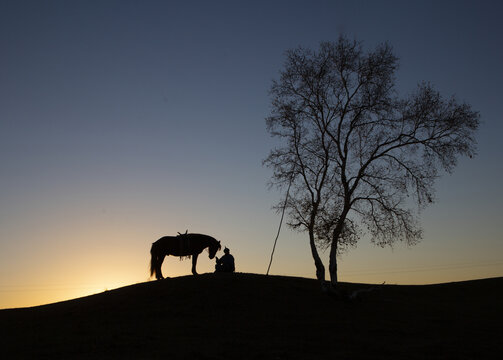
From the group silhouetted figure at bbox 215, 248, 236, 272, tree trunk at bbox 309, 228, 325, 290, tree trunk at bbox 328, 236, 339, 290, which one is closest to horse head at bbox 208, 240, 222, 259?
silhouetted figure at bbox 215, 248, 236, 272

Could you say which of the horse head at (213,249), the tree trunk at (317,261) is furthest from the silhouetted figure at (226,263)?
the tree trunk at (317,261)

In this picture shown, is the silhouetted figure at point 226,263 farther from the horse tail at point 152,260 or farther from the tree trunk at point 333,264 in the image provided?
the tree trunk at point 333,264

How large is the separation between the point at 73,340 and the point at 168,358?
4121 millimetres

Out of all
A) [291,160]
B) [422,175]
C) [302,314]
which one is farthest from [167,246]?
[422,175]

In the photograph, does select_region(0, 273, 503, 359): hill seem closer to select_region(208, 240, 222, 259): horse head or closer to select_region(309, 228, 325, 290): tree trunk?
select_region(309, 228, 325, 290): tree trunk

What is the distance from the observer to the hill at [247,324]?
14.0 meters

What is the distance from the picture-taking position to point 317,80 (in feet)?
84.7

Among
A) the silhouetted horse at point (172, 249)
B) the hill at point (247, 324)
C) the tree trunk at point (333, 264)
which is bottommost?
the hill at point (247, 324)

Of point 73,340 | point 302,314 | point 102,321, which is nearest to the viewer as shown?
point 73,340

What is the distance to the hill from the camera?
14.0 meters

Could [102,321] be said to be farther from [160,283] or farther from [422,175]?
[422,175]

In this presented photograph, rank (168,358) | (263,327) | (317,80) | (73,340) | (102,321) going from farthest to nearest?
(317,80) → (102,321) → (263,327) → (73,340) → (168,358)

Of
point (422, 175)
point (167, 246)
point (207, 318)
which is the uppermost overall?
point (422, 175)

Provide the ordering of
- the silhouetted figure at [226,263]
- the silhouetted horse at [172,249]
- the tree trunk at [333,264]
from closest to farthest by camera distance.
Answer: the tree trunk at [333,264]
the silhouetted figure at [226,263]
the silhouetted horse at [172,249]
